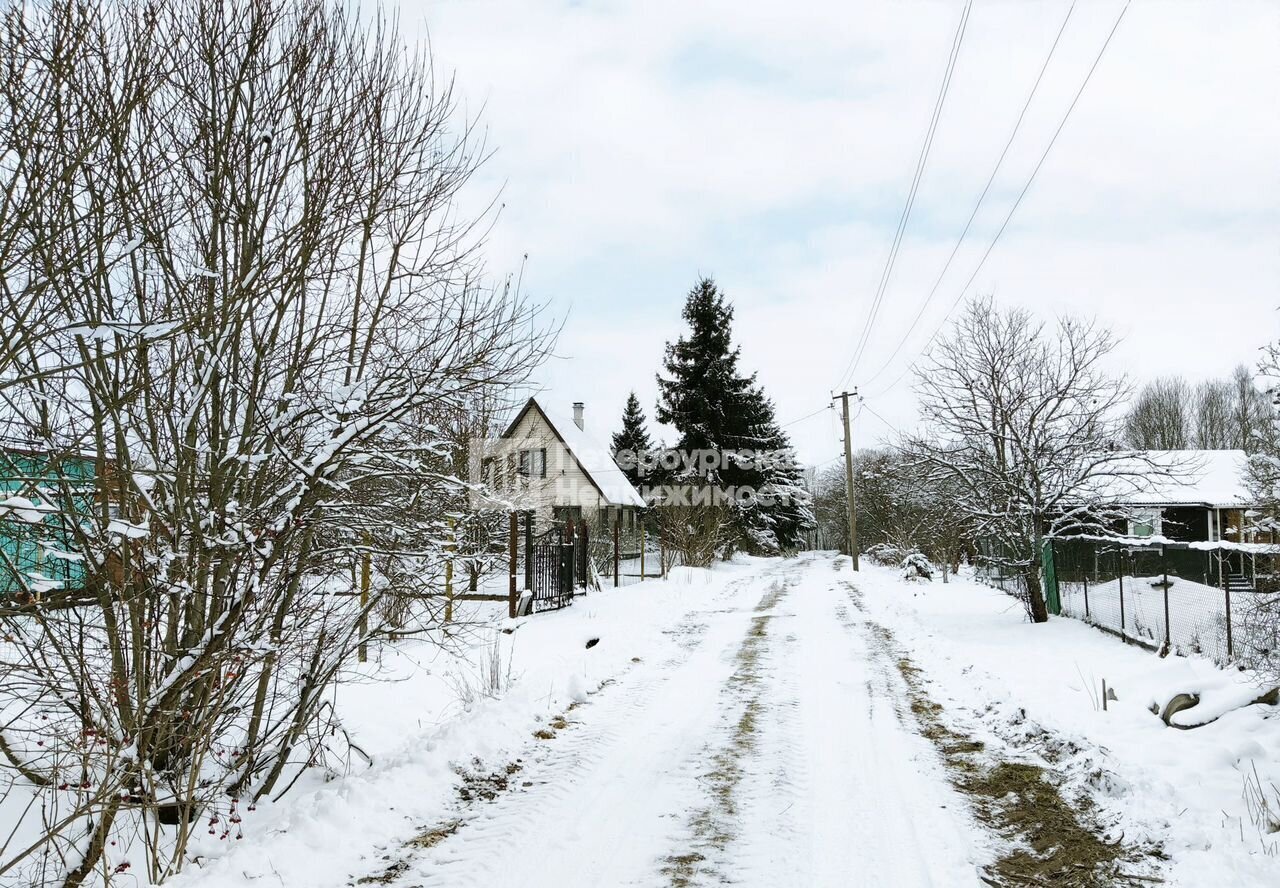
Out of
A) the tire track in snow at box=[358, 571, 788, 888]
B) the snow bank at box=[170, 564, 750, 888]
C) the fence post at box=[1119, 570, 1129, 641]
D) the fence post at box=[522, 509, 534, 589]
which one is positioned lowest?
the tire track in snow at box=[358, 571, 788, 888]

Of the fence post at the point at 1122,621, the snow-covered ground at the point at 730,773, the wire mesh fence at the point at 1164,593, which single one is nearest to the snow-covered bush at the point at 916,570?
the wire mesh fence at the point at 1164,593

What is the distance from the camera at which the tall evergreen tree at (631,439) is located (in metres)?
45.9

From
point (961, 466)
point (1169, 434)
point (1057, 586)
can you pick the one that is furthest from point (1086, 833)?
point (1169, 434)

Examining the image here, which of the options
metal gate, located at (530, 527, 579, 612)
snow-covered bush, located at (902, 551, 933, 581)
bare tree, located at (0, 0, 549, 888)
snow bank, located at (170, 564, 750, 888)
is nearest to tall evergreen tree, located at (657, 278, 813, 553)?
snow-covered bush, located at (902, 551, 933, 581)

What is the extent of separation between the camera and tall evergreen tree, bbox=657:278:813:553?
39281 mm

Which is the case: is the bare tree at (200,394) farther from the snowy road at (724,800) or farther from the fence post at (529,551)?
the fence post at (529,551)

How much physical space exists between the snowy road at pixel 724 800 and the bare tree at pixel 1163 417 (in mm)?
50522

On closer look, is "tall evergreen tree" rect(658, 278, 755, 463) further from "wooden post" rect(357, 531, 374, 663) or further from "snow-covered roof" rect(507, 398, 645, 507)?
"wooden post" rect(357, 531, 374, 663)

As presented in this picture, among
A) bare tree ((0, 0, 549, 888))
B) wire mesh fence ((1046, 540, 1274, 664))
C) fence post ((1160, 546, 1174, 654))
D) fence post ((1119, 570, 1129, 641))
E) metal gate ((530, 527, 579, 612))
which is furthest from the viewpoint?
metal gate ((530, 527, 579, 612))

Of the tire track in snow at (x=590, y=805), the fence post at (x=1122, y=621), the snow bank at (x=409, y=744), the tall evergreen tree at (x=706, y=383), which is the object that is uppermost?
the tall evergreen tree at (x=706, y=383)

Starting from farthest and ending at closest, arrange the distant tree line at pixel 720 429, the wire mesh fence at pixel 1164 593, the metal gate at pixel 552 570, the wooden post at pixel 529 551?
the distant tree line at pixel 720 429 → the metal gate at pixel 552 570 → the wooden post at pixel 529 551 → the wire mesh fence at pixel 1164 593

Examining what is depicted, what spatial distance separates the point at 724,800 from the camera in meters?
5.26

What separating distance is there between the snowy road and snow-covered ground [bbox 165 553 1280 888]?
0.02 meters

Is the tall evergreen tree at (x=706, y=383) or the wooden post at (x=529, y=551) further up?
the tall evergreen tree at (x=706, y=383)
